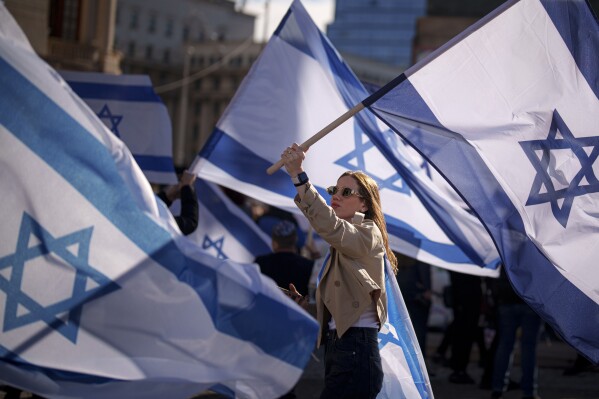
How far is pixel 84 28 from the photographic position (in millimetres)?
35000

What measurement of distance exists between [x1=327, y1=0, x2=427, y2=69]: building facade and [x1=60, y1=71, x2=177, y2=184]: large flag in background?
15517 cm

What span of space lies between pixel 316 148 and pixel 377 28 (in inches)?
6354

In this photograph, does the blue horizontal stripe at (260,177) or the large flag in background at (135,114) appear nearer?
the blue horizontal stripe at (260,177)

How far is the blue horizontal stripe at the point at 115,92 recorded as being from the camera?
9750 mm

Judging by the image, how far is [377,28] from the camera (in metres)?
168

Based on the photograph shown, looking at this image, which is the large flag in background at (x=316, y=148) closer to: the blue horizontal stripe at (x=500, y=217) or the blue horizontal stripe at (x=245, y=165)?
the blue horizontal stripe at (x=245, y=165)

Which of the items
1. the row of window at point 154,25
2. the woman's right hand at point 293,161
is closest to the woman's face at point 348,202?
the woman's right hand at point 293,161

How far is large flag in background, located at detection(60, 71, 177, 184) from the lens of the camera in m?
9.73

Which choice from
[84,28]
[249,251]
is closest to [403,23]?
[84,28]

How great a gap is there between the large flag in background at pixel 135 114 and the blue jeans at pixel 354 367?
176 inches

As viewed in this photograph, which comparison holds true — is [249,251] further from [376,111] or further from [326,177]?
[376,111]

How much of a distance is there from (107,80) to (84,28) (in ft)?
85.3

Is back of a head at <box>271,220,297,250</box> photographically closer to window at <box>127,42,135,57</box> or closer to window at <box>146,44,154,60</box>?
window at <box>127,42,135,57</box>

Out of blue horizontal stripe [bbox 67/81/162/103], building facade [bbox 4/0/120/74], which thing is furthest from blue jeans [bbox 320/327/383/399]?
building facade [bbox 4/0/120/74]
